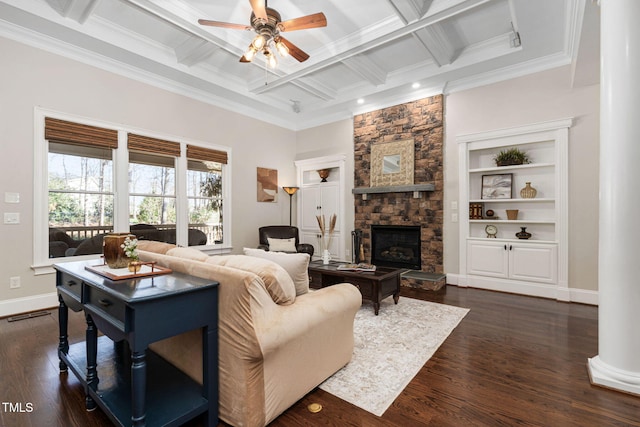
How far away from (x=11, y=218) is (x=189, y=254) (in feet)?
9.62

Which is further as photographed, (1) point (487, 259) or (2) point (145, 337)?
(1) point (487, 259)

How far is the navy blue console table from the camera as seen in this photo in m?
1.36

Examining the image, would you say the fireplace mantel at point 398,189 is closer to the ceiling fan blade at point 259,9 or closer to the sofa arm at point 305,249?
the sofa arm at point 305,249

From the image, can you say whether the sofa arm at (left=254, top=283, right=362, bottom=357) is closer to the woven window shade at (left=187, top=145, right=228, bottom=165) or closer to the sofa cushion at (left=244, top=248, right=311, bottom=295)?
the sofa cushion at (left=244, top=248, right=311, bottom=295)

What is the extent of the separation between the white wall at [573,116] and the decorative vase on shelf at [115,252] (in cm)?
465

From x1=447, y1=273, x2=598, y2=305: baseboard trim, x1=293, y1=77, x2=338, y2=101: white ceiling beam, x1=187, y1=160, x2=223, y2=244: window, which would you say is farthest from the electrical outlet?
x1=447, y1=273, x2=598, y2=305: baseboard trim

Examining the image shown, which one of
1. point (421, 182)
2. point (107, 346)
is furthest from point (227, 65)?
point (107, 346)

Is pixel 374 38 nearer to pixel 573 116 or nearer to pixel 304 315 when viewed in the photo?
pixel 573 116

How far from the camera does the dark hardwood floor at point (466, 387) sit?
1729 mm

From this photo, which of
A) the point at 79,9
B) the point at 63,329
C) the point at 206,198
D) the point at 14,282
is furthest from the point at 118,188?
the point at 63,329

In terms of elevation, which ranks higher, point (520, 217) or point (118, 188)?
point (118, 188)

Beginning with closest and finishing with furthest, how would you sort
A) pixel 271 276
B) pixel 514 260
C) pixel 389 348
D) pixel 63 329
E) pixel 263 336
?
pixel 263 336 < pixel 271 276 < pixel 63 329 < pixel 389 348 < pixel 514 260

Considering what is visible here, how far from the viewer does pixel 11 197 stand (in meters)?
3.41

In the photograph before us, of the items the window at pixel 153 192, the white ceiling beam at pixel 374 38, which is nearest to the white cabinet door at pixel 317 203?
the white ceiling beam at pixel 374 38
